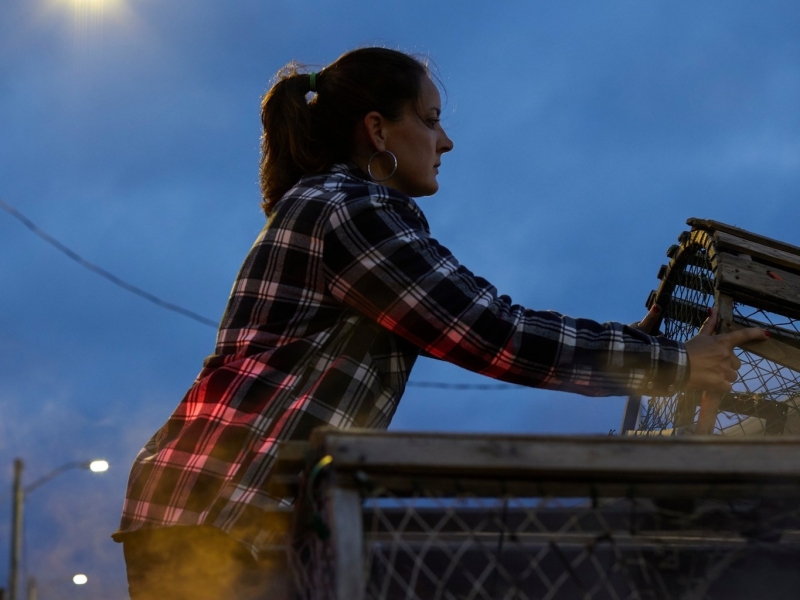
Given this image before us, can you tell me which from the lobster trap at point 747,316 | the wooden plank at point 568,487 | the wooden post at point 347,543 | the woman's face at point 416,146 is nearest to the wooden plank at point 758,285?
the lobster trap at point 747,316

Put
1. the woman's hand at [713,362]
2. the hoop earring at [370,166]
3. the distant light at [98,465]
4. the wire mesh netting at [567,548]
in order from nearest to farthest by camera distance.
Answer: the wire mesh netting at [567,548]
the woman's hand at [713,362]
the hoop earring at [370,166]
the distant light at [98,465]

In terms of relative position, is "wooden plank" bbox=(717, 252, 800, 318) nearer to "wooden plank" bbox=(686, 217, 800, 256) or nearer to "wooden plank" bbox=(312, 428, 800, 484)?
"wooden plank" bbox=(686, 217, 800, 256)

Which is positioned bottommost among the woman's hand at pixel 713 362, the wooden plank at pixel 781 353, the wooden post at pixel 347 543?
the wooden post at pixel 347 543

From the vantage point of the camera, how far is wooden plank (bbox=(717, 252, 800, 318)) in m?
3.01

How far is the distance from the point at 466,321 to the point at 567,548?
20.4 inches

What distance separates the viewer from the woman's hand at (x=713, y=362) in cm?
228

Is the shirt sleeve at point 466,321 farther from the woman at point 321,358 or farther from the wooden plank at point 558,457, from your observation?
the wooden plank at point 558,457

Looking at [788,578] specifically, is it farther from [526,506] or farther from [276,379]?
[276,379]

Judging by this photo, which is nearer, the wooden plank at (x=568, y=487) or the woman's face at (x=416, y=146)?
the wooden plank at (x=568, y=487)

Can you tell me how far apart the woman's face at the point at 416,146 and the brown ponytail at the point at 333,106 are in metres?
0.03

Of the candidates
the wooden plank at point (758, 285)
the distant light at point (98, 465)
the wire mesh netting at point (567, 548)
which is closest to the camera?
the wire mesh netting at point (567, 548)

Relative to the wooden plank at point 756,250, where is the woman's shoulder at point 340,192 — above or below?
below

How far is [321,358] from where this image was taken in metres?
2.23

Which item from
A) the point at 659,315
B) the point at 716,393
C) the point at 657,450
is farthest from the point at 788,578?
the point at 659,315
